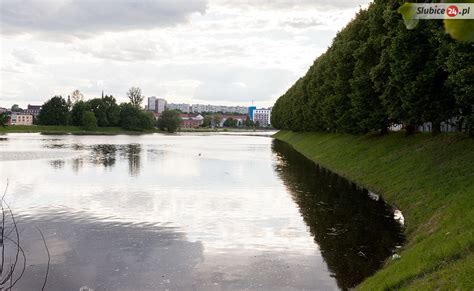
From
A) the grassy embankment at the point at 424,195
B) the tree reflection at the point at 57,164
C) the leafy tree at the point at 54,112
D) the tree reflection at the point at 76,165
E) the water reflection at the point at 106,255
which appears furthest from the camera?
the leafy tree at the point at 54,112

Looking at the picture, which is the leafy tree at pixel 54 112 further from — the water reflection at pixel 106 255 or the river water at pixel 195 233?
the water reflection at pixel 106 255

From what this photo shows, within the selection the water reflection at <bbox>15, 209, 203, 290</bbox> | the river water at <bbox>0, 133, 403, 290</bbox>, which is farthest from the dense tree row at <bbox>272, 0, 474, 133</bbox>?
the water reflection at <bbox>15, 209, 203, 290</bbox>

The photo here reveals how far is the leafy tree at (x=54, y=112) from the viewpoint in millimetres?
194625

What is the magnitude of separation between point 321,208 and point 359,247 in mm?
8590

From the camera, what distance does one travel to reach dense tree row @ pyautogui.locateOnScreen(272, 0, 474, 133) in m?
27.0

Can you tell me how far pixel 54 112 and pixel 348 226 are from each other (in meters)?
192

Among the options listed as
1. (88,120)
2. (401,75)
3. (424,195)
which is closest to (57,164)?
(401,75)

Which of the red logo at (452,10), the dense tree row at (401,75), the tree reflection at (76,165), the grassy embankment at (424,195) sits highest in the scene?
the dense tree row at (401,75)

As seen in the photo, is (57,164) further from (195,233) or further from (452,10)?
(452,10)

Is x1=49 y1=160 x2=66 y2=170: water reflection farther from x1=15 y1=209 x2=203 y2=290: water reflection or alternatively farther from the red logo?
the red logo

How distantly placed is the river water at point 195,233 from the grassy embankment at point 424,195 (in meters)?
1.39

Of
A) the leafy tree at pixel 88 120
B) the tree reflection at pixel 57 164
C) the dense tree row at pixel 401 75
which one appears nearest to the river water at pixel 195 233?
the dense tree row at pixel 401 75

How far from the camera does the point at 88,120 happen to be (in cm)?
19088

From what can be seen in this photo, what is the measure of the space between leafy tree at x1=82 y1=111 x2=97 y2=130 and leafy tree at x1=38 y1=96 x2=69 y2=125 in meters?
10.1
